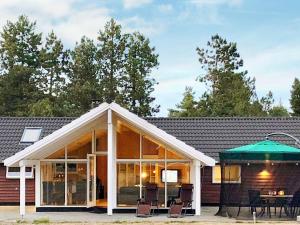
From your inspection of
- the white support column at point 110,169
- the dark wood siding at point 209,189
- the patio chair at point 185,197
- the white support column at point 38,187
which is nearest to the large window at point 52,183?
the white support column at point 38,187

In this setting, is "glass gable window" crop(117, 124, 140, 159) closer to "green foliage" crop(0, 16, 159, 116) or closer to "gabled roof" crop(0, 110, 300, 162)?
"gabled roof" crop(0, 110, 300, 162)

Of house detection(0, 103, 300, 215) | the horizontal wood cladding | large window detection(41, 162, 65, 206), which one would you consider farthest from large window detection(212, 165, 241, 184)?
the horizontal wood cladding

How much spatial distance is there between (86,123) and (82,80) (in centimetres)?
2578

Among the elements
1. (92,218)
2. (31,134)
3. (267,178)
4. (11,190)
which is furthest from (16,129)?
(267,178)

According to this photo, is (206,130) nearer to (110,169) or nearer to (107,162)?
(107,162)

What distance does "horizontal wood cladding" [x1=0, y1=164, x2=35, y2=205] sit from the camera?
26344 mm

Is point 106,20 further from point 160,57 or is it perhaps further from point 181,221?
point 181,221

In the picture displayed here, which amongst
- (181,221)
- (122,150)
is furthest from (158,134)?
(181,221)

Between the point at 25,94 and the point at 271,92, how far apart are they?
18700mm

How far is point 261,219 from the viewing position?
66.7 feet

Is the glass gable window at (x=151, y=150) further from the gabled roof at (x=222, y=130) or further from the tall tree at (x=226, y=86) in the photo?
the tall tree at (x=226, y=86)

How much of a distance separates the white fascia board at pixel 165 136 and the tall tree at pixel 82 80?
78.7 ft

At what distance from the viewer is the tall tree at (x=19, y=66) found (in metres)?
47.2

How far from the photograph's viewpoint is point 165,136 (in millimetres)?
21875
